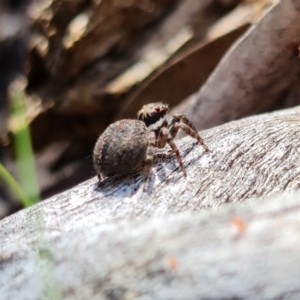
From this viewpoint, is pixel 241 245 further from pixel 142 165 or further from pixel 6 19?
pixel 6 19

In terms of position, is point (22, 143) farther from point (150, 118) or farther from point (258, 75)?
point (258, 75)

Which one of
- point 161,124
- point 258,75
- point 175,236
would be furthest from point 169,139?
point 175,236

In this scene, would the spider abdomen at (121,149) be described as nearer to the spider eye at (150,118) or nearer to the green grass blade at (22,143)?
the spider eye at (150,118)

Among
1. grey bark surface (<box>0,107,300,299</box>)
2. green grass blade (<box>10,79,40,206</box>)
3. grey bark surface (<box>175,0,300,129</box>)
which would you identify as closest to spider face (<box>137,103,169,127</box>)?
grey bark surface (<box>175,0,300,129</box>)

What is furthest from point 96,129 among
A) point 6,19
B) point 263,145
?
point 263,145

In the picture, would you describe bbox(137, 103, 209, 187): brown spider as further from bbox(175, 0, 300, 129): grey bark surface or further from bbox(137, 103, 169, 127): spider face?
bbox(175, 0, 300, 129): grey bark surface

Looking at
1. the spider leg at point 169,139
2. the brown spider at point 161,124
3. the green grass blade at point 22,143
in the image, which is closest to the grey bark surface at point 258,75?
the brown spider at point 161,124
